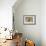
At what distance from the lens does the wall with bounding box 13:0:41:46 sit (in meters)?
5.56

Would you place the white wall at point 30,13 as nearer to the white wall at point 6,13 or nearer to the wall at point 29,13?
the wall at point 29,13

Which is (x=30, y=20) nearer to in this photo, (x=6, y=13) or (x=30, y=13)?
(x=30, y=13)

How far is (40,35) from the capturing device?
5578 millimetres

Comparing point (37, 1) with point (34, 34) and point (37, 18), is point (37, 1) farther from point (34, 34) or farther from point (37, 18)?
point (34, 34)

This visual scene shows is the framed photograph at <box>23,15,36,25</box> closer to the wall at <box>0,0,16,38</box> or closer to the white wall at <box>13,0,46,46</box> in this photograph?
the white wall at <box>13,0,46,46</box>

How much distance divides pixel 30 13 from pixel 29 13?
47mm

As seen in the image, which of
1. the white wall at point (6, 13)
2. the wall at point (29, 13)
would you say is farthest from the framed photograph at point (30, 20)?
the white wall at point (6, 13)

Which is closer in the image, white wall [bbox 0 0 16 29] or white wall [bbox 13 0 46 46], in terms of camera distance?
white wall [bbox 0 0 16 29]

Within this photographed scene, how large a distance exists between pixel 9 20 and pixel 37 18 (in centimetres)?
167

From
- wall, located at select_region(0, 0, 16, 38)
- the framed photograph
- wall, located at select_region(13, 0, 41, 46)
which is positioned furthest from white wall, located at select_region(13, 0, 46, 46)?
wall, located at select_region(0, 0, 16, 38)

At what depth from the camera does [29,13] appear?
5.56 meters

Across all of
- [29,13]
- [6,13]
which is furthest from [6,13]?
[29,13]

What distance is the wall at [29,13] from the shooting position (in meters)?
5.56

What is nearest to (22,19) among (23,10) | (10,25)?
(23,10)
